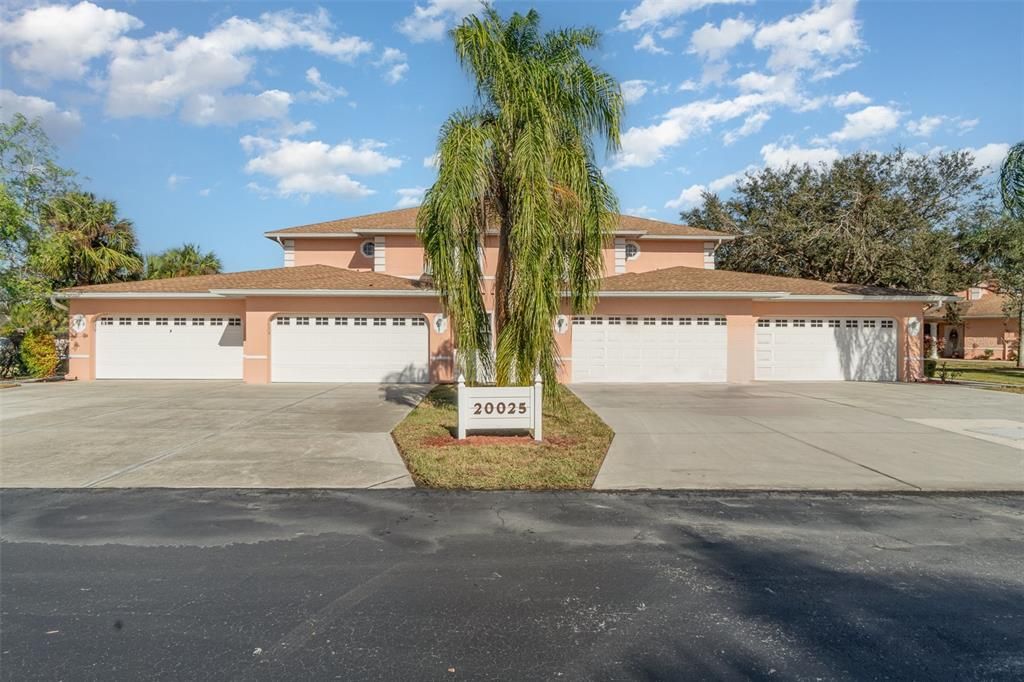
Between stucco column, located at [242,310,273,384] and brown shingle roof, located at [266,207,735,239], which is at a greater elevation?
brown shingle roof, located at [266,207,735,239]

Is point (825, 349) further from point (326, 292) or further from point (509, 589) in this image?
point (509, 589)

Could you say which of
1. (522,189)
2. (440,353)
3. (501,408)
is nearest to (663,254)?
(440,353)

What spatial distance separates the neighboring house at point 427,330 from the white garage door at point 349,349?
0.03 m

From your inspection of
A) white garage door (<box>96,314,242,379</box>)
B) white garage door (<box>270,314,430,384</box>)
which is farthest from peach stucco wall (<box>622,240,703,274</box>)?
white garage door (<box>96,314,242,379</box>)

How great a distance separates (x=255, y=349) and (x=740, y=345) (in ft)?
49.5

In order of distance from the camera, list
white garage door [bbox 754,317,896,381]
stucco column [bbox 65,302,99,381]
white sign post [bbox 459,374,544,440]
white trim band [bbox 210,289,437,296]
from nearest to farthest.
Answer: white sign post [bbox 459,374,544,440], white trim band [bbox 210,289,437,296], stucco column [bbox 65,302,99,381], white garage door [bbox 754,317,896,381]

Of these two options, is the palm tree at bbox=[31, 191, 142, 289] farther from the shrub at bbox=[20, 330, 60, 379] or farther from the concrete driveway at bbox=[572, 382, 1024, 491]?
the concrete driveway at bbox=[572, 382, 1024, 491]

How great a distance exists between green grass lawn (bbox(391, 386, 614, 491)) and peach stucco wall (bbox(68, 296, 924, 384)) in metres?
7.01

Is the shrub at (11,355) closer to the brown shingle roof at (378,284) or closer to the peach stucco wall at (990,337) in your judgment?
the brown shingle roof at (378,284)

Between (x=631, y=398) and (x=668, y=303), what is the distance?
16.3ft

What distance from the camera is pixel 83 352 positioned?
1850 cm

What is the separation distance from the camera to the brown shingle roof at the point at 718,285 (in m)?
18.0

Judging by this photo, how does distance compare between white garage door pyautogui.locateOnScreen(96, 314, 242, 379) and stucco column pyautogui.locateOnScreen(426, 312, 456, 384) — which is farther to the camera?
white garage door pyautogui.locateOnScreen(96, 314, 242, 379)

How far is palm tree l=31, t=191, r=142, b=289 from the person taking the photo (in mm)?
20531
